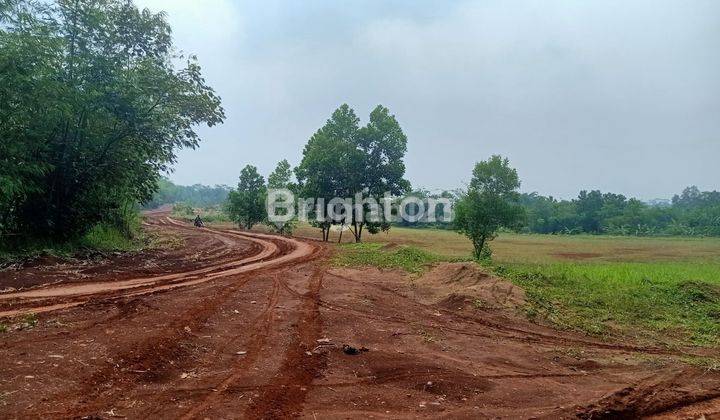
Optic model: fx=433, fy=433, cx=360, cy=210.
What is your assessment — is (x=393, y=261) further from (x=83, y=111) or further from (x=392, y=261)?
(x=83, y=111)

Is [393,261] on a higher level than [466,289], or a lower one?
higher

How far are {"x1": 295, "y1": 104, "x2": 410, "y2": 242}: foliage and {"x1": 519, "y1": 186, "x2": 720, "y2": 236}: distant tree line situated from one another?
64.7 meters

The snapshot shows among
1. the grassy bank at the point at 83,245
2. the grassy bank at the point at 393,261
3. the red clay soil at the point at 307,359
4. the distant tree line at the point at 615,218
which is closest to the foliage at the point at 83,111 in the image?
the grassy bank at the point at 83,245

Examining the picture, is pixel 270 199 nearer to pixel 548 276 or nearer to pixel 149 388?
pixel 548 276

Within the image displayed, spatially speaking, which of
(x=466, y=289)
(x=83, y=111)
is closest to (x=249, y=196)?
(x=83, y=111)

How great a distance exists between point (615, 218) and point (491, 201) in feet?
273

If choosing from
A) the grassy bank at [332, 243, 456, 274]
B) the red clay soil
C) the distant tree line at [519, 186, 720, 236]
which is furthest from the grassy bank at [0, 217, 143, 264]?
the distant tree line at [519, 186, 720, 236]

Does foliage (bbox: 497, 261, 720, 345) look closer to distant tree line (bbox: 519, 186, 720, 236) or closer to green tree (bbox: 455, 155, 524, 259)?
green tree (bbox: 455, 155, 524, 259)

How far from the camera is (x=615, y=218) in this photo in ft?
303

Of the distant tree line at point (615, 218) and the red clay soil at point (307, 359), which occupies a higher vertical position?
the distant tree line at point (615, 218)

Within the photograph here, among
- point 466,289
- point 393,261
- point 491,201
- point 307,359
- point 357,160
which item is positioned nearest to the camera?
point 307,359

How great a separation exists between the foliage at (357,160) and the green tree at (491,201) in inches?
342

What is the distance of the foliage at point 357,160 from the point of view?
104 feet

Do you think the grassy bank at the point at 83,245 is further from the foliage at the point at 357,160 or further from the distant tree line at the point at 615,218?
the distant tree line at the point at 615,218
